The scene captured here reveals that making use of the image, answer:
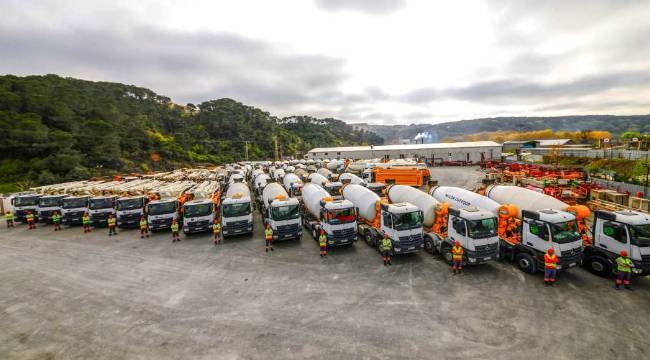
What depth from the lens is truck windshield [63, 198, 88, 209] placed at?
23.8 m

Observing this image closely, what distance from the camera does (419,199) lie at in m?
17.0

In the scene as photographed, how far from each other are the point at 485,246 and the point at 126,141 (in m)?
71.8

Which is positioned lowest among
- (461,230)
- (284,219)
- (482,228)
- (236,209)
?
(461,230)

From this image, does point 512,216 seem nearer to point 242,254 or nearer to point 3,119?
point 242,254

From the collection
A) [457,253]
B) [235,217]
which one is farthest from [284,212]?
[457,253]

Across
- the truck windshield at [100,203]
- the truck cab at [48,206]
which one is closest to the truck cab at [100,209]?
the truck windshield at [100,203]

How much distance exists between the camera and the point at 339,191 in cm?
2617

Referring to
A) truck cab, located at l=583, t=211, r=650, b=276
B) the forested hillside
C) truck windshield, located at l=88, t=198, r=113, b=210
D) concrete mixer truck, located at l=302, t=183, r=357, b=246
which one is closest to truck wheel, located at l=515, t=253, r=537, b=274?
truck cab, located at l=583, t=211, r=650, b=276

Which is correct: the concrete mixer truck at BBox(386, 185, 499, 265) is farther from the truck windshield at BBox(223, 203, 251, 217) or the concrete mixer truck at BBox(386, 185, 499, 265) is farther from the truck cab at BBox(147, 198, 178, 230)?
the truck cab at BBox(147, 198, 178, 230)

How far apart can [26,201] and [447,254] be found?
34.4 meters

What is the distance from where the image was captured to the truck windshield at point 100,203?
2327 cm

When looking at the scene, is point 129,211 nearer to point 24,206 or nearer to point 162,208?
point 162,208

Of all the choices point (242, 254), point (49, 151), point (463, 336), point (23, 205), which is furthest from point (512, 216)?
point (49, 151)

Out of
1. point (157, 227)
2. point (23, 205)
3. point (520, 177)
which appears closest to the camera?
point (157, 227)
